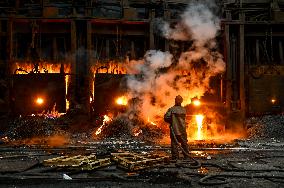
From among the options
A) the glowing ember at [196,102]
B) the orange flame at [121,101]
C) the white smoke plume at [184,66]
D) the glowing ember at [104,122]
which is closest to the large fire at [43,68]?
the glowing ember at [104,122]

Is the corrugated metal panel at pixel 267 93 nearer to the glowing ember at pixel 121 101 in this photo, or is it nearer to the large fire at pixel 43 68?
the glowing ember at pixel 121 101

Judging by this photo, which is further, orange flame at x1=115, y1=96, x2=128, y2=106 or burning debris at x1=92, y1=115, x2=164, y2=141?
orange flame at x1=115, y1=96, x2=128, y2=106

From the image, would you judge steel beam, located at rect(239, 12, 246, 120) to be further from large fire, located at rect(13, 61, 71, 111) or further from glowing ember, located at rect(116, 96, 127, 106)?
large fire, located at rect(13, 61, 71, 111)

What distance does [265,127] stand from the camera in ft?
48.3

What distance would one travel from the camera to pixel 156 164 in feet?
27.8

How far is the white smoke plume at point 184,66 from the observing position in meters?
16.1

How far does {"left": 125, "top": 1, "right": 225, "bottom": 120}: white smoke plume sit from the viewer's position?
16078mm

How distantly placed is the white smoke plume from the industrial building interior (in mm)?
46

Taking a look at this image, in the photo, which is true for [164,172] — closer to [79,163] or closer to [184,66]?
[79,163]

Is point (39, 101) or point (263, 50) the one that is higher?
point (263, 50)

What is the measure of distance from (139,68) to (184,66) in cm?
212

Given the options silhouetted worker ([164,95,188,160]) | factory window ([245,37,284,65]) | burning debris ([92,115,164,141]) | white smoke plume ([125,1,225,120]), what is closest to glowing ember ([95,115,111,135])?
burning debris ([92,115,164,141])

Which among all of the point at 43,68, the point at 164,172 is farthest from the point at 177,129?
the point at 43,68

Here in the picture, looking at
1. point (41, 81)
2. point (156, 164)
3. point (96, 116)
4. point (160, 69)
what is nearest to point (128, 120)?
point (96, 116)
